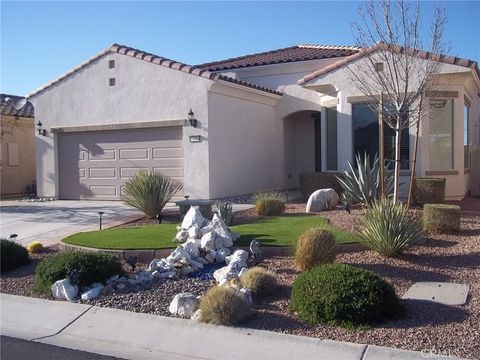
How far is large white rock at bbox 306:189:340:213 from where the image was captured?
42.7 ft

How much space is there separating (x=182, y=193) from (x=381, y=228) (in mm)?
9121

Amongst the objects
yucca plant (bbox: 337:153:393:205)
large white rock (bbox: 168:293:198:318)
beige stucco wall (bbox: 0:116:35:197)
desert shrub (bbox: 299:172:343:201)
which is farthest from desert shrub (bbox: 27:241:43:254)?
beige stucco wall (bbox: 0:116:35:197)

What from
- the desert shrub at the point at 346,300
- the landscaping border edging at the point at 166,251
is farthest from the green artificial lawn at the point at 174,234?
the desert shrub at the point at 346,300

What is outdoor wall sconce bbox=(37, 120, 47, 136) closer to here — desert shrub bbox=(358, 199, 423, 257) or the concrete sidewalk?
the concrete sidewalk

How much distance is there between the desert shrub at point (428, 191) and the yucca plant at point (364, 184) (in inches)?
26.4

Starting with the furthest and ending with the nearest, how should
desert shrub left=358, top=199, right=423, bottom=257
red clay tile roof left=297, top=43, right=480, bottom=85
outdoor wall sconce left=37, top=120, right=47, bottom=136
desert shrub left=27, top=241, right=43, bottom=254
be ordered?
1. outdoor wall sconce left=37, top=120, right=47, bottom=136
2. red clay tile roof left=297, top=43, right=480, bottom=85
3. desert shrub left=27, top=241, right=43, bottom=254
4. desert shrub left=358, top=199, right=423, bottom=257

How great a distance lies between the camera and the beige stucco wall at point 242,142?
16.2 meters

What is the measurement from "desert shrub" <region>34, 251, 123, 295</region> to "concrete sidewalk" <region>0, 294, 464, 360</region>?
1.67 feet

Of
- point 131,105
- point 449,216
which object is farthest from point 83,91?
point 449,216

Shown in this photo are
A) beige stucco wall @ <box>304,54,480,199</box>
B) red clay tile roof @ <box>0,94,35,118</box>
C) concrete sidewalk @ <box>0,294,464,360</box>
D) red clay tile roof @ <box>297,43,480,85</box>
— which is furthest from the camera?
red clay tile roof @ <box>0,94,35,118</box>

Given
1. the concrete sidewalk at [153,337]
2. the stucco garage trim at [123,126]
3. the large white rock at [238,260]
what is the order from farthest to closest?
the stucco garage trim at [123,126] < the large white rock at [238,260] < the concrete sidewalk at [153,337]

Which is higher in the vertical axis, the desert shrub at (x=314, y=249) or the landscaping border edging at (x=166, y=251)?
the desert shrub at (x=314, y=249)

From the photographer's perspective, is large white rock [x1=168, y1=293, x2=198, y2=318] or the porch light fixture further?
the porch light fixture

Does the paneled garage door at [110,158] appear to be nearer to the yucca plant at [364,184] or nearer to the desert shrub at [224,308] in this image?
the yucca plant at [364,184]
